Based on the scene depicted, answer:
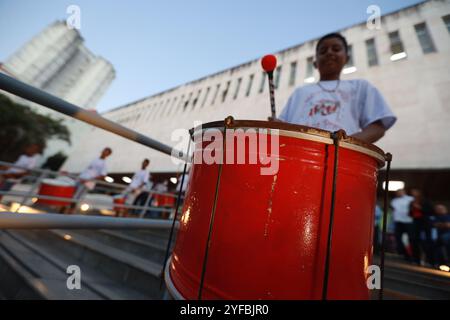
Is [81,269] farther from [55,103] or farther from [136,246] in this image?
[55,103]

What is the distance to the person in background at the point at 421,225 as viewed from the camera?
12.4 ft

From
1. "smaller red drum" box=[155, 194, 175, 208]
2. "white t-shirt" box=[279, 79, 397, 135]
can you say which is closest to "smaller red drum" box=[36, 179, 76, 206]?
"smaller red drum" box=[155, 194, 175, 208]

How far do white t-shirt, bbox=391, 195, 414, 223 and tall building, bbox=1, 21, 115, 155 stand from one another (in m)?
38.8

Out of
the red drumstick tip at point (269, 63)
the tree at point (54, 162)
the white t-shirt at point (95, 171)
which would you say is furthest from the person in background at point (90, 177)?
the tree at point (54, 162)

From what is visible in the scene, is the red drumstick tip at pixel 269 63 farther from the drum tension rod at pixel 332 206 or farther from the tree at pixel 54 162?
the tree at pixel 54 162

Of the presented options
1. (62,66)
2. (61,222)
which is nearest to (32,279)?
(61,222)

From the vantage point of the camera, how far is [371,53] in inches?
350

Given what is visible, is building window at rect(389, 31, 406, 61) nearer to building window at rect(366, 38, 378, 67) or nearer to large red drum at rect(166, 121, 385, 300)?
building window at rect(366, 38, 378, 67)

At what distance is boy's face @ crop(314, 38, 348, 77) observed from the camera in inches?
59.8

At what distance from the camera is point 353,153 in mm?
674

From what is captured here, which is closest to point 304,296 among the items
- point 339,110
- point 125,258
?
point 339,110

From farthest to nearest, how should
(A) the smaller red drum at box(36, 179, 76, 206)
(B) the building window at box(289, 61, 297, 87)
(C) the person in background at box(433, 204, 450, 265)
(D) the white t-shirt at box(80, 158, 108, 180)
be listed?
(B) the building window at box(289, 61, 297, 87), (D) the white t-shirt at box(80, 158, 108, 180), (A) the smaller red drum at box(36, 179, 76, 206), (C) the person in background at box(433, 204, 450, 265)

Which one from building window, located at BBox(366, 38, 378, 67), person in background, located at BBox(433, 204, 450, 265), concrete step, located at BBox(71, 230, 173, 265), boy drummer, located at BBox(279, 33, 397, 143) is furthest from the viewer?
building window, located at BBox(366, 38, 378, 67)
